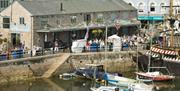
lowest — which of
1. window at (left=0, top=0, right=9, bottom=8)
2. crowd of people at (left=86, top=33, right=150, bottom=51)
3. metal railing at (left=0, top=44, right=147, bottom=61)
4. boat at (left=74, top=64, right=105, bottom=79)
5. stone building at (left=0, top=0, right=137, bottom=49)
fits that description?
boat at (left=74, top=64, right=105, bottom=79)

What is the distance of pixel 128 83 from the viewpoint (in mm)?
57500

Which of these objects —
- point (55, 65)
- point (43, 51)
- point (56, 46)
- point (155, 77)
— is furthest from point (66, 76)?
point (155, 77)

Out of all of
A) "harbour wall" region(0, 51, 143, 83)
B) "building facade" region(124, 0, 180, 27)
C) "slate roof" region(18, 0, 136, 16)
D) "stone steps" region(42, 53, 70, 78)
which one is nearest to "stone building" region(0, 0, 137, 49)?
"slate roof" region(18, 0, 136, 16)

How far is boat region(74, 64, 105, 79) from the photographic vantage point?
61.5 metres

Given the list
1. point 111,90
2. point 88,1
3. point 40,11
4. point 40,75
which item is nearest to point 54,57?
point 40,75

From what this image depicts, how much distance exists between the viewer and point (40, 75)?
62.5 meters

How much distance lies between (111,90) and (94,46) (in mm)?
15863

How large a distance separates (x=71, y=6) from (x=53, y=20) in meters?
5.23

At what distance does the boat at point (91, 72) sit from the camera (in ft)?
202

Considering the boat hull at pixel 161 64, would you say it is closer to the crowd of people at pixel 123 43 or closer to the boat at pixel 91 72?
the crowd of people at pixel 123 43

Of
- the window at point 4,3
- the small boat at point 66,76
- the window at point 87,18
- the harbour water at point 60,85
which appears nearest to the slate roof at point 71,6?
the window at point 87,18

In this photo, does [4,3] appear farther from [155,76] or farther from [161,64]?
[155,76]

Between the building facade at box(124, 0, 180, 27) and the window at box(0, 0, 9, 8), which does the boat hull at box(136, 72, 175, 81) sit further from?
the building facade at box(124, 0, 180, 27)

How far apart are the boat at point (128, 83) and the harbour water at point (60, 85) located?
1927mm
